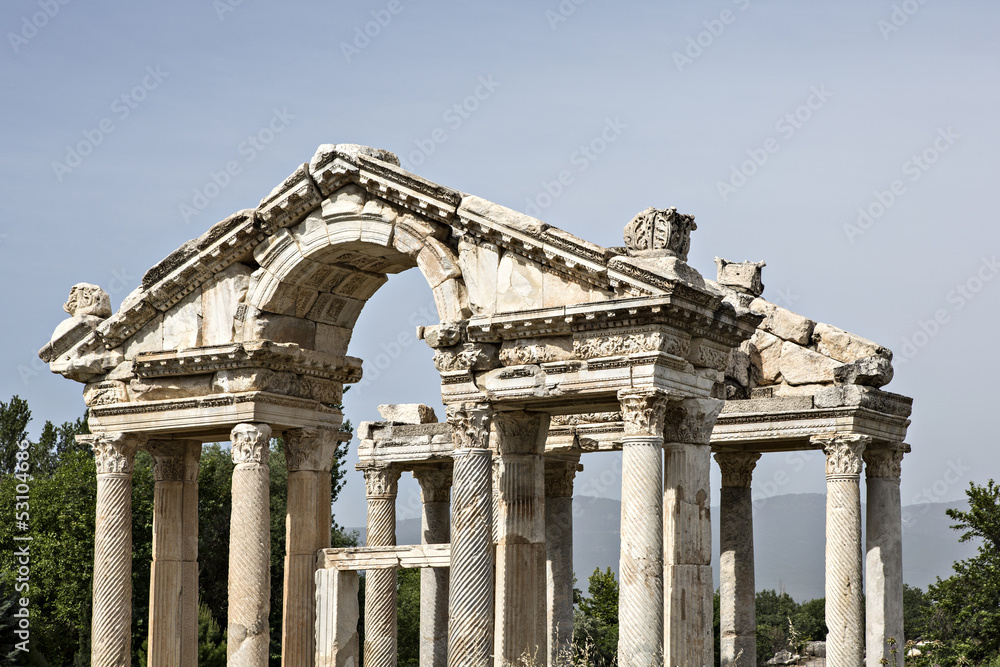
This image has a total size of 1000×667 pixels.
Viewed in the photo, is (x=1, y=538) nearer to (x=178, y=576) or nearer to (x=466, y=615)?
(x=178, y=576)

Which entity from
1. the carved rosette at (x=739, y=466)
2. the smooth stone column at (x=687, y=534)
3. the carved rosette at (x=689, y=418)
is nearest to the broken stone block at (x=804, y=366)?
the carved rosette at (x=739, y=466)

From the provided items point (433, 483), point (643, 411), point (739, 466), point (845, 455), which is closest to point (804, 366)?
point (845, 455)

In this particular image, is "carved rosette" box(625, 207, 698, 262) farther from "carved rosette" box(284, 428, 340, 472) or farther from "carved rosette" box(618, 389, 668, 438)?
"carved rosette" box(284, 428, 340, 472)

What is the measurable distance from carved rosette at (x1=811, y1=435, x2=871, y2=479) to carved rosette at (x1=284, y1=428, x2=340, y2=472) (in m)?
8.87

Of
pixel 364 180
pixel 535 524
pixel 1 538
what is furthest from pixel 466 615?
pixel 1 538

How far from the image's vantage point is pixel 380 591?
990 inches

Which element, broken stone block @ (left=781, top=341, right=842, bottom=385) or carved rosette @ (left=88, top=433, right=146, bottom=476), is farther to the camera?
broken stone block @ (left=781, top=341, right=842, bottom=385)

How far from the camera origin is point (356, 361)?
2231 cm

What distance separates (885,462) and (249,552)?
11.8 metres

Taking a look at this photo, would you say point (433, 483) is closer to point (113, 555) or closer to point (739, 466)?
point (739, 466)

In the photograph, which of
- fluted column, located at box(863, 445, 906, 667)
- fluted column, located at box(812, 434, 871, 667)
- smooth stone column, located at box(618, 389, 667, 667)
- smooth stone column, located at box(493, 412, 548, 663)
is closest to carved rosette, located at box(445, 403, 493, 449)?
smooth stone column, located at box(493, 412, 548, 663)

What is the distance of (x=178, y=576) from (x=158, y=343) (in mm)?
3926

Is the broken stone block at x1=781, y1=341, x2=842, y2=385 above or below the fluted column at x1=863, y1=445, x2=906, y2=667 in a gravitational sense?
above

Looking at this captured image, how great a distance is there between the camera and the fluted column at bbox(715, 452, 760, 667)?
25406mm
